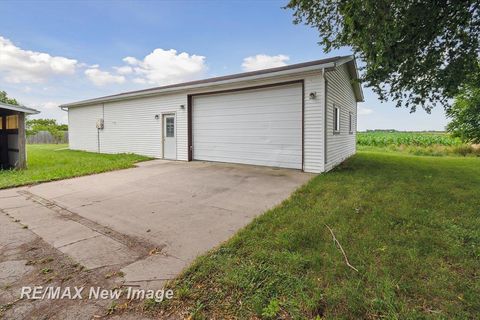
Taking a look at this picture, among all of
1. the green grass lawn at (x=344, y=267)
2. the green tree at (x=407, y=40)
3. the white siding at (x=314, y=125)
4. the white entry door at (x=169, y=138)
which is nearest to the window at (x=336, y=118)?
the white siding at (x=314, y=125)

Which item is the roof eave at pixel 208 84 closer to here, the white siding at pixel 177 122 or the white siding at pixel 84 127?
the white siding at pixel 177 122

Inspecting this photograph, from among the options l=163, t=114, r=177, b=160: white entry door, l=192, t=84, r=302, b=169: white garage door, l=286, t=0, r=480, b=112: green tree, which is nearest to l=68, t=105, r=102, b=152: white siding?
l=163, t=114, r=177, b=160: white entry door

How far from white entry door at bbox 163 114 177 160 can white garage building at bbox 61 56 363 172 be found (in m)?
0.04

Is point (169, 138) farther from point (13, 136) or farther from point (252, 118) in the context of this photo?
point (13, 136)

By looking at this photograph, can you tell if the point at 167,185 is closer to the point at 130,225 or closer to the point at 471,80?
the point at 130,225

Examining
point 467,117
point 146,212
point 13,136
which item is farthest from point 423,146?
point 13,136

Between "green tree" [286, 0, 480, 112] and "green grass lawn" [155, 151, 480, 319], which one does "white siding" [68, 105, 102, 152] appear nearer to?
"green tree" [286, 0, 480, 112]

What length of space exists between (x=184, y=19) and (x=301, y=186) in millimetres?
9910

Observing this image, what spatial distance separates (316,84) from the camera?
296 inches

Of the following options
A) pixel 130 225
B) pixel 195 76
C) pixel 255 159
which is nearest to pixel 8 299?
pixel 130 225

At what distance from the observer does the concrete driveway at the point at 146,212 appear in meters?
2.87

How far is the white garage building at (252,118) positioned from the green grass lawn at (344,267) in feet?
12.9

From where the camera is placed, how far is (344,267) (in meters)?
2.46

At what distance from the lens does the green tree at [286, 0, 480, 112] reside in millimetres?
4508
